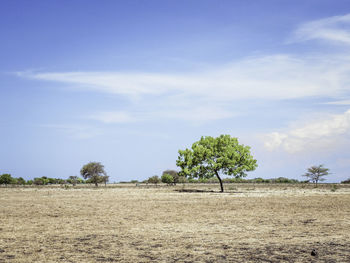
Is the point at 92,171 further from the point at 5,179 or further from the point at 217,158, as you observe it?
the point at 217,158

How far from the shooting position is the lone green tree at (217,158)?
60.2 metres

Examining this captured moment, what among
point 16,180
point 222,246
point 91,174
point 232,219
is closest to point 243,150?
point 232,219

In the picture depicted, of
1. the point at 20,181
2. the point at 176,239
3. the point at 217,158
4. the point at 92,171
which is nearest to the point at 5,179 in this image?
the point at 20,181

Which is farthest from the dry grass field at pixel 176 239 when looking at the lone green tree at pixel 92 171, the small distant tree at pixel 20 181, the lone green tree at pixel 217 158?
the small distant tree at pixel 20 181

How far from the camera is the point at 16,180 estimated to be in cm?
12712

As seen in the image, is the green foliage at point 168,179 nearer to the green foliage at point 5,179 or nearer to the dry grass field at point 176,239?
the green foliage at point 5,179

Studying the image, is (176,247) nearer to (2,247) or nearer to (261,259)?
(261,259)

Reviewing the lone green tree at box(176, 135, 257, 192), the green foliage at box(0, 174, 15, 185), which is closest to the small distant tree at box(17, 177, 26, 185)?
the green foliage at box(0, 174, 15, 185)

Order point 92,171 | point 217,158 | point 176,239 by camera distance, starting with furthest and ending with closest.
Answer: point 92,171
point 217,158
point 176,239

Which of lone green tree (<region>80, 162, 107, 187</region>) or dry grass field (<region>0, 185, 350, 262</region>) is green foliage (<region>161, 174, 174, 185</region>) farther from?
dry grass field (<region>0, 185, 350, 262</region>)

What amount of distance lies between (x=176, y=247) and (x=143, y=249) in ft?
4.44

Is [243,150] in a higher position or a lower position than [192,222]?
higher

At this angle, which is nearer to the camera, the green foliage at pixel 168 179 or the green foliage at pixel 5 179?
the green foliage at pixel 168 179

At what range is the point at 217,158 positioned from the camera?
199 feet
